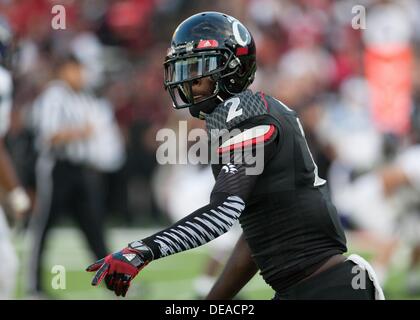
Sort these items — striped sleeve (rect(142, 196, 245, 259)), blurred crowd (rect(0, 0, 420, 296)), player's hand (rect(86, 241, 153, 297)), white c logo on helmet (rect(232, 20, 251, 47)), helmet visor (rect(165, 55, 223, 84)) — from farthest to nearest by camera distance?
blurred crowd (rect(0, 0, 420, 296)) → white c logo on helmet (rect(232, 20, 251, 47)) → helmet visor (rect(165, 55, 223, 84)) → striped sleeve (rect(142, 196, 245, 259)) → player's hand (rect(86, 241, 153, 297))

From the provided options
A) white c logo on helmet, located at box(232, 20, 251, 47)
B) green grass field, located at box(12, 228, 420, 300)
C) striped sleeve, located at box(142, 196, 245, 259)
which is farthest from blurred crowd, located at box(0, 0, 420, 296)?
striped sleeve, located at box(142, 196, 245, 259)

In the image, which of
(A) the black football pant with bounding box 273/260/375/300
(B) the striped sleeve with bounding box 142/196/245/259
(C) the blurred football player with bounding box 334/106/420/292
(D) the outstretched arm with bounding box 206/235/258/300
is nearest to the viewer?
(B) the striped sleeve with bounding box 142/196/245/259

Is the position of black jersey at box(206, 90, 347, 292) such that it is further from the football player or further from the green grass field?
the green grass field

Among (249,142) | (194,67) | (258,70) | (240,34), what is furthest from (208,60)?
(258,70)

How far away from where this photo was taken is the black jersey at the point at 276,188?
11.8 feet

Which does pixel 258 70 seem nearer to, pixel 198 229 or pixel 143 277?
pixel 143 277

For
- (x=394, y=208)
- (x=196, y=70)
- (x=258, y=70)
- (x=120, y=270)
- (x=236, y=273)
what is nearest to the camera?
(x=120, y=270)

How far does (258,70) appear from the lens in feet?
47.6

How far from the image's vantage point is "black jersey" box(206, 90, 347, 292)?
3.67 m

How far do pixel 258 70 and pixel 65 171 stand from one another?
6.49 m
